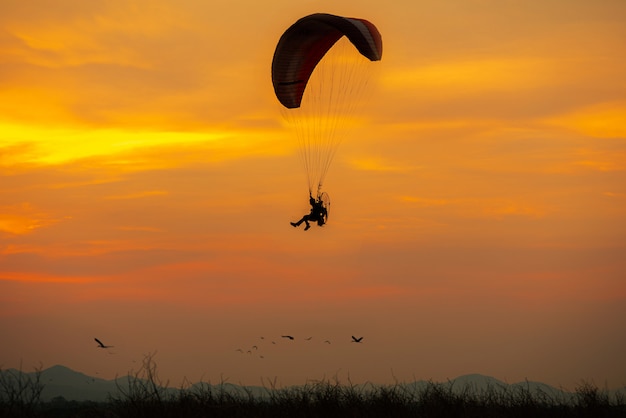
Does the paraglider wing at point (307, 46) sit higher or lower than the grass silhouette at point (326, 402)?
higher

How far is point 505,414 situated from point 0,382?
553 inches

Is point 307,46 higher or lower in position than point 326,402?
higher

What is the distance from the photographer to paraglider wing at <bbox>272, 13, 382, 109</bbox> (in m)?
30.7

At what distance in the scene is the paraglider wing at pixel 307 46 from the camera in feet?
101

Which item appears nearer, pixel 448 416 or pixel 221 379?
pixel 221 379

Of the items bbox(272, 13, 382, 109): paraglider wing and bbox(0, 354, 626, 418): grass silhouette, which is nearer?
bbox(0, 354, 626, 418): grass silhouette

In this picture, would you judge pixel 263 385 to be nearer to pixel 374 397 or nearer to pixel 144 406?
pixel 144 406

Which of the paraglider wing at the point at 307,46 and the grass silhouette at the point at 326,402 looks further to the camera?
the paraglider wing at the point at 307,46

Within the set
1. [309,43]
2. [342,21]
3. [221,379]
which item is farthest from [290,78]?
[221,379]

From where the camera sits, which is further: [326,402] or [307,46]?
[307,46]

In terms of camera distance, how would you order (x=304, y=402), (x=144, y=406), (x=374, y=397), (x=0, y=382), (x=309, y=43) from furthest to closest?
(x=309, y=43)
(x=374, y=397)
(x=304, y=402)
(x=144, y=406)
(x=0, y=382)

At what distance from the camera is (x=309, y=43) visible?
3341cm

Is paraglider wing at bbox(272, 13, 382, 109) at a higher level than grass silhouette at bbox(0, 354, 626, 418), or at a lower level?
higher

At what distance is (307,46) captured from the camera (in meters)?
33.5
